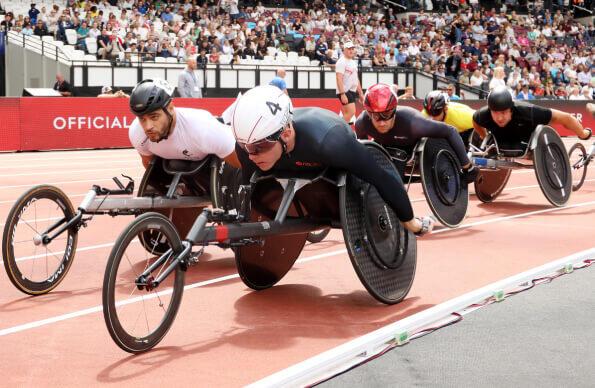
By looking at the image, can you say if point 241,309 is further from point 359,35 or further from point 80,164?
point 359,35

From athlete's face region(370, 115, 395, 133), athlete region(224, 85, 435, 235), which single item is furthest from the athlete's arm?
athlete region(224, 85, 435, 235)

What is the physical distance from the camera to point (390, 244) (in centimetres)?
608

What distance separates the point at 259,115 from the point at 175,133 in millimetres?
1873

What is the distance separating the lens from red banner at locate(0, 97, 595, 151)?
2019 centimetres

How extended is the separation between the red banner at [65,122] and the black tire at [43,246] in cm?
1398

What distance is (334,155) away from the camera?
5.57 m

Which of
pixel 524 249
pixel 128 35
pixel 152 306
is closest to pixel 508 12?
pixel 128 35

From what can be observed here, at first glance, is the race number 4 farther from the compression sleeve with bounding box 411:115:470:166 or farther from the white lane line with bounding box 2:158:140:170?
the white lane line with bounding box 2:158:140:170

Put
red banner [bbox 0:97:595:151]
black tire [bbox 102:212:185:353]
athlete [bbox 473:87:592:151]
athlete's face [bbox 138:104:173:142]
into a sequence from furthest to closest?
1. red banner [bbox 0:97:595:151]
2. athlete [bbox 473:87:592:151]
3. athlete's face [bbox 138:104:173:142]
4. black tire [bbox 102:212:185:353]

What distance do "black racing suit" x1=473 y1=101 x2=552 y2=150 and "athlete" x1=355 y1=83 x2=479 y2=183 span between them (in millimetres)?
1929

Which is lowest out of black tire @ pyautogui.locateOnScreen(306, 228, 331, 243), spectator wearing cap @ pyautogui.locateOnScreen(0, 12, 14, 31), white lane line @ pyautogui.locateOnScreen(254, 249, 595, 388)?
black tire @ pyautogui.locateOnScreen(306, 228, 331, 243)

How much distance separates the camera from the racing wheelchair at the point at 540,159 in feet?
36.3

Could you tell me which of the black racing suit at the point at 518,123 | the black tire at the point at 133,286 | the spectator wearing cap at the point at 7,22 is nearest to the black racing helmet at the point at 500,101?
the black racing suit at the point at 518,123

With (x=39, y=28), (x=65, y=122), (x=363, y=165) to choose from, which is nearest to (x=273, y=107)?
(x=363, y=165)
